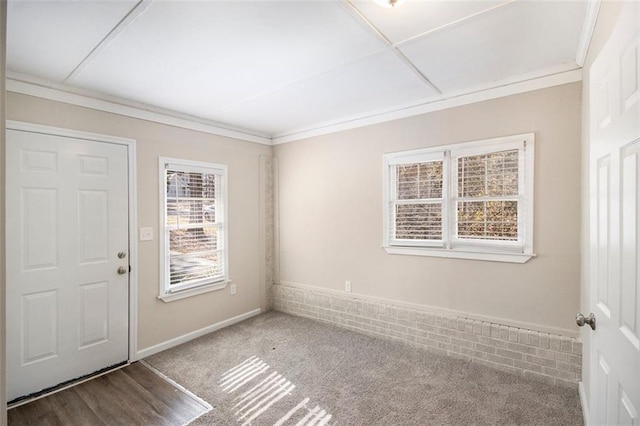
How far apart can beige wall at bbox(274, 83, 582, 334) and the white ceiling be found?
1.05 ft

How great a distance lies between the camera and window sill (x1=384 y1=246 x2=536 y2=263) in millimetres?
2625

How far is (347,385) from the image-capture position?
98.6 inches

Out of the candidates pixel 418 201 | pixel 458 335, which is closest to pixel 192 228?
pixel 418 201

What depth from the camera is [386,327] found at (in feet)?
11.0

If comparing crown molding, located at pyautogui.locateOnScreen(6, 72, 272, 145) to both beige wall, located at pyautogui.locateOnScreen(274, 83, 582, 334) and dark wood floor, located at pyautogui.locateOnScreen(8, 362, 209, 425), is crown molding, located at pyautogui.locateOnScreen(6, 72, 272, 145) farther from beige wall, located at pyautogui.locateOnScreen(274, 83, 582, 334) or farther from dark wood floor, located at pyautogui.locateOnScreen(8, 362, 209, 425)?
dark wood floor, located at pyautogui.locateOnScreen(8, 362, 209, 425)

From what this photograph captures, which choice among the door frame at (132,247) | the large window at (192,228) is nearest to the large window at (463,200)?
the large window at (192,228)

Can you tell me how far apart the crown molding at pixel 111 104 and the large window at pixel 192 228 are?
0.43m

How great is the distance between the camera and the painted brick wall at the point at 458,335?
8.04ft

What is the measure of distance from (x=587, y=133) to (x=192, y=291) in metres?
3.79

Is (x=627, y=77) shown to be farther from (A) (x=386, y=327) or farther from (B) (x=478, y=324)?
(A) (x=386, y=327)

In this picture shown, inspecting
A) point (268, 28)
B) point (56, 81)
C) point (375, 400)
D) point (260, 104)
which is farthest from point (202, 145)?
point (375, 400)

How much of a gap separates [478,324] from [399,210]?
131 cm

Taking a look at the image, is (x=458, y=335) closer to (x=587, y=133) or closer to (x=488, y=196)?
(x=488, y=196)

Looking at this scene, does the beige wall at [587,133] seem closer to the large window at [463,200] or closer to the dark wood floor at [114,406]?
the large window at [463,200]
